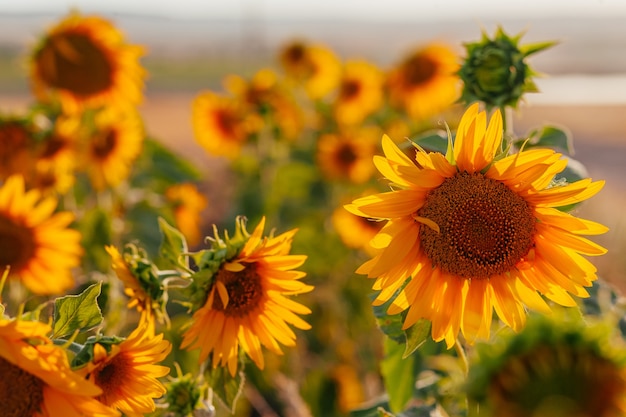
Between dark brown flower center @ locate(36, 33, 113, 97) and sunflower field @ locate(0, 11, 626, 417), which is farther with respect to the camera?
dark brown flower center @ locate(36, 33, 113, 97)

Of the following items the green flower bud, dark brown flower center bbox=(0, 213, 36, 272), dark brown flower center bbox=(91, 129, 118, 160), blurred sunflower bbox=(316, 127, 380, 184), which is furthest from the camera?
blurred sunflower bbox=(316, 127, 380, 184)

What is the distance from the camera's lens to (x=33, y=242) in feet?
6.78

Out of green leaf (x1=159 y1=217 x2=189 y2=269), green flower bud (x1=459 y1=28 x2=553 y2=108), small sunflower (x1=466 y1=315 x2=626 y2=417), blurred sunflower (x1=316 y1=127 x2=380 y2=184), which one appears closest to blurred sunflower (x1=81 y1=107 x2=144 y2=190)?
blurred sunflower (x1=316 y1=127 x2=380 y2=184)

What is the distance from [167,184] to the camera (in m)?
3.24

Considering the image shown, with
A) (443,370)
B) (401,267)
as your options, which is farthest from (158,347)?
(443,370)

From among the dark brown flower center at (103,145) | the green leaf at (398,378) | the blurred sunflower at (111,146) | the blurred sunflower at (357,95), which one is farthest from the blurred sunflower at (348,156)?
the green leaf at (398,378)

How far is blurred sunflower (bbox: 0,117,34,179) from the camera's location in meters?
2.59

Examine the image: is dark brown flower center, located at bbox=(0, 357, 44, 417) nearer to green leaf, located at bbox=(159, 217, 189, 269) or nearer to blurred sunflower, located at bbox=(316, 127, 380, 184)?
green leaf, located at bbox=(159, 217, 189, 269)

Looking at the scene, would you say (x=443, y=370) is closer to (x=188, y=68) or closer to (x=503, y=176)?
(x=503, y=176)

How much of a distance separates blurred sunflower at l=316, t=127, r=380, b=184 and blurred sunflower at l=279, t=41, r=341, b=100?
0.76 m

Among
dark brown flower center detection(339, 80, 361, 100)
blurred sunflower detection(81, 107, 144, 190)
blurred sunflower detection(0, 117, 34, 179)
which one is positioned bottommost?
dark brown flower center detection(339, 80, 361, 100)

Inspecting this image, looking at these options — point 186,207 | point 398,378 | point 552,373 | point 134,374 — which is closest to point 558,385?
point 552,373

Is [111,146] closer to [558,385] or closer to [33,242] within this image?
[33,242]

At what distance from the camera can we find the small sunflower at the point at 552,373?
722mm
